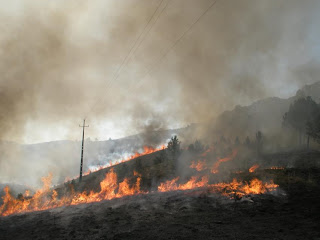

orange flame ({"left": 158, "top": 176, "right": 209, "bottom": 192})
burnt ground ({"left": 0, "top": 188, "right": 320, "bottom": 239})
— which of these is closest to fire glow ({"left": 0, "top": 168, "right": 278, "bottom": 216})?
orange flame ({"left": 158, "top": 176, "right": 209, "bottom": 192})

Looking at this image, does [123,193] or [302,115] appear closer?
[123,193]

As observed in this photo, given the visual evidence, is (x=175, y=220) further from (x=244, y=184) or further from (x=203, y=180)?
(x=203, y=180)

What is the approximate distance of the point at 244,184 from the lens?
24672 millimetres

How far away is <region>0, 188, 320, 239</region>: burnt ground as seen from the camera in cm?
1459

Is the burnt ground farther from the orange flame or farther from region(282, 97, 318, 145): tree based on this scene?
region(282, 97, 318, 145): tree

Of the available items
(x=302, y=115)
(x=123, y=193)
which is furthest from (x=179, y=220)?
(x=302, y=115)

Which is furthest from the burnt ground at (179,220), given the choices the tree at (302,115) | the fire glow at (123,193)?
the tree at (302,115)

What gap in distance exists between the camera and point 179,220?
694 inches

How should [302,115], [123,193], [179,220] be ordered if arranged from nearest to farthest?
1. [179,220]
2. [123,193]
3. [302,115]

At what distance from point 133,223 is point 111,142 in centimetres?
16034

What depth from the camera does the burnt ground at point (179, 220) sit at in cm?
1459

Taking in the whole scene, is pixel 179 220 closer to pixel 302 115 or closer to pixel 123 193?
pixel 123 193

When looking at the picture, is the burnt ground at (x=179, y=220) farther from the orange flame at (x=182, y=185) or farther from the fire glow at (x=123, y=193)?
the orange flame at (x=182, y=185)

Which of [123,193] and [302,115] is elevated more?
[302,115]
